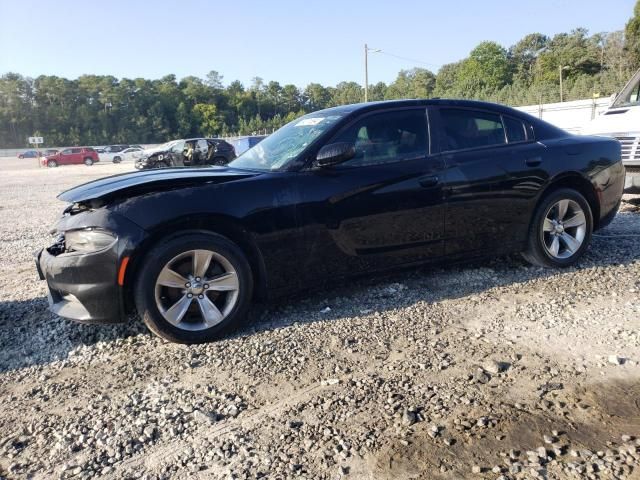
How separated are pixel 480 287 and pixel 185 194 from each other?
8.67ft

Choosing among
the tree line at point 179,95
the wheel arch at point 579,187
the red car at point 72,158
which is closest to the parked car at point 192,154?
the wheel arch at point 579,187

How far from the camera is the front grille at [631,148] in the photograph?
721cm

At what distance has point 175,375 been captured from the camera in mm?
3023

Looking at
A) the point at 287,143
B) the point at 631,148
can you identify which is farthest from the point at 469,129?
the point at 631,148

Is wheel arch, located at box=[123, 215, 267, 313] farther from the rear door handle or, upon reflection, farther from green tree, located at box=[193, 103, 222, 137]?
green tree, located at box=[193, 103, 222, 137]

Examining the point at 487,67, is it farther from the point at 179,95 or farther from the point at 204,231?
the point at 204,231

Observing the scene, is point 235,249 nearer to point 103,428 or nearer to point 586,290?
point 103,428

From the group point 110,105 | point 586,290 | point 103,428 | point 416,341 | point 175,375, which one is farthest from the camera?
point 110,105

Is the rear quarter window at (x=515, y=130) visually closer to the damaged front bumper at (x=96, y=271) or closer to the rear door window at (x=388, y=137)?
the rear door window at (x=388, y=137)

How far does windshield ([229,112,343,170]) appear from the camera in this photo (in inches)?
155

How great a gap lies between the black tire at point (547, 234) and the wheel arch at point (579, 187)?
0.05m

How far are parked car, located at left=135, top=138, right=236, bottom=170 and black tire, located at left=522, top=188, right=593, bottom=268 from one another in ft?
60.6

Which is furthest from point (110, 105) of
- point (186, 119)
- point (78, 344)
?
point (78, 344)

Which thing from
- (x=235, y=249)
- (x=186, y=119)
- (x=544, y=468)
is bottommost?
(x=544, y=468)
